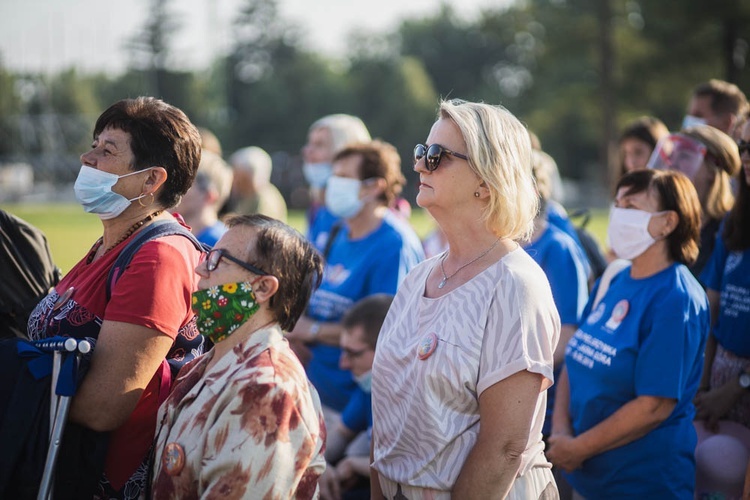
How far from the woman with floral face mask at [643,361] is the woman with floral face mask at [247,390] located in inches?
70.3

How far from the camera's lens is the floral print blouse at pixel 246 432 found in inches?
103

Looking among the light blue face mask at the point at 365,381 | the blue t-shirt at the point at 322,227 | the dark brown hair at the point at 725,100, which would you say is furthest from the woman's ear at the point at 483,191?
the dark brown hair at the point at 725,100

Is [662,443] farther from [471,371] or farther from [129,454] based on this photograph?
[129,454]

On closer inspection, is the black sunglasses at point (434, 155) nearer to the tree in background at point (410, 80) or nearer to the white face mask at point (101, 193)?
the white face mask at point (101, 193)

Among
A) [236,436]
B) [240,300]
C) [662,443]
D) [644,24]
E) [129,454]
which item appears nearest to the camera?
[236,436]

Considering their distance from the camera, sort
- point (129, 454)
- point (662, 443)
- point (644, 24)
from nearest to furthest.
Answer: point (129, 454) < point (662, 443) < point (644, 24)

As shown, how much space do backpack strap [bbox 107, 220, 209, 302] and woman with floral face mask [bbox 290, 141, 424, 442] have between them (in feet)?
7.95

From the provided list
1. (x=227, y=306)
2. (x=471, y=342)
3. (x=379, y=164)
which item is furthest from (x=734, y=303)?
(x=227, y=306)

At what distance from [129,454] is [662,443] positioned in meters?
2.55

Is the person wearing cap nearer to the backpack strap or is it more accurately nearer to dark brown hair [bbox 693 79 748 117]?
dark brown hair [bbox 693 79 748 117]

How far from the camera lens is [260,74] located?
83.0 m

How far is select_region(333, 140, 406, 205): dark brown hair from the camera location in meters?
6.04

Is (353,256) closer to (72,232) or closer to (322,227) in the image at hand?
(322,227)

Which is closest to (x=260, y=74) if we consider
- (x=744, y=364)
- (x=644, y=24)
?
(x=644, y=24)
